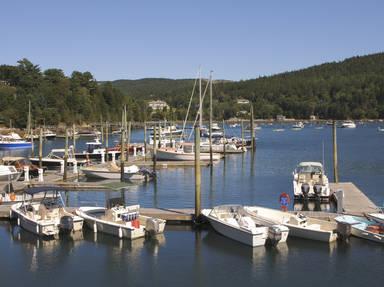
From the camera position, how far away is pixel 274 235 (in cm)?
2877

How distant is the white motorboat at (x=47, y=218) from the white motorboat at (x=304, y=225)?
32.0 ft

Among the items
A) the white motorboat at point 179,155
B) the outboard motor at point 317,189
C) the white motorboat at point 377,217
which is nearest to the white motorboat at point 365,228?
the white motorboat at point 377,217

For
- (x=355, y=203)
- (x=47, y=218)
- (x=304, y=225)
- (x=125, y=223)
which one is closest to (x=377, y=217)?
(x=304, y=225)

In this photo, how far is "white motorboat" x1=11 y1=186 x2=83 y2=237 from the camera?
1247 inches

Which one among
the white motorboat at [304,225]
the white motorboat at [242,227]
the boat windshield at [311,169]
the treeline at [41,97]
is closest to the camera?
the white motorboat at [242,227]

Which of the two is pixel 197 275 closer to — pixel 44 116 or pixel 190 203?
pixel 190 203

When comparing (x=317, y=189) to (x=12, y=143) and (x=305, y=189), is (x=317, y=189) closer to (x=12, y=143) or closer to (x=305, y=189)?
(x=305, y=189)

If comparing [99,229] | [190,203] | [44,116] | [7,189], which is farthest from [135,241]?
[44,116]

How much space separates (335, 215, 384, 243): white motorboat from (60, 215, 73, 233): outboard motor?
1387 centimetres

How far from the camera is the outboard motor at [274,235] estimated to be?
28.7m

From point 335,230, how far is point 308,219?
1523 mm

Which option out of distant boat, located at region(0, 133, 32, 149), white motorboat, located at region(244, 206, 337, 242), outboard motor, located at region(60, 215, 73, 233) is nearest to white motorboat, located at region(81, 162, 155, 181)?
outboard motor, located at region(60, 215, 73, 233)

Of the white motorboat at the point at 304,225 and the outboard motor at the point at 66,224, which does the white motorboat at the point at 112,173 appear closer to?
the outboard motor at the point at 66,224

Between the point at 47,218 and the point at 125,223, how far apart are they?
4.71 metres
